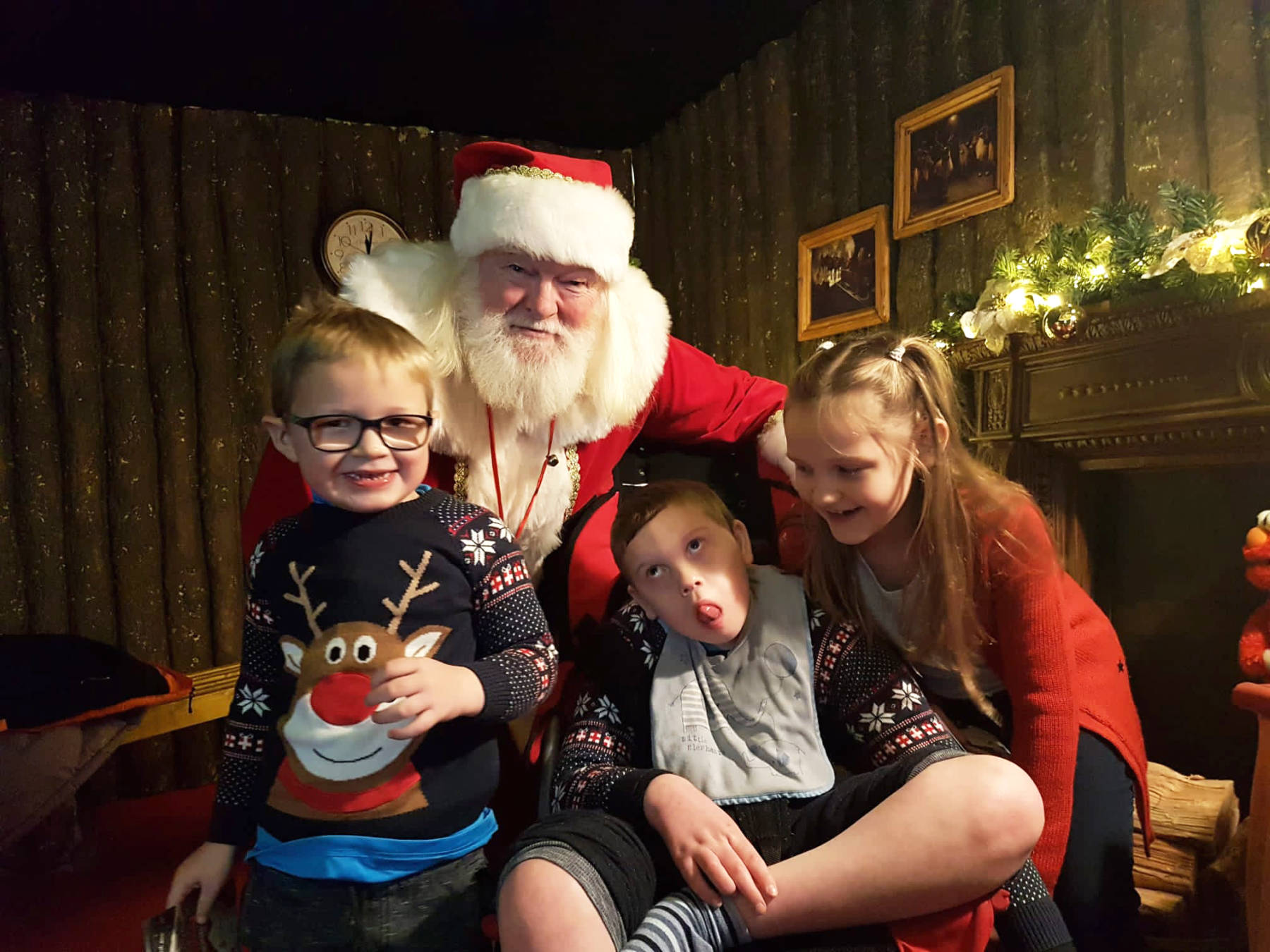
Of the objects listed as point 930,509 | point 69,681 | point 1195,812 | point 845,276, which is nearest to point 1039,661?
point 930,509

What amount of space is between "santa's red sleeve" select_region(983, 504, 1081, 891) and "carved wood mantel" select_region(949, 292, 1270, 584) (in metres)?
0.80

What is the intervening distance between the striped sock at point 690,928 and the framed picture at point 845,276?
220cm

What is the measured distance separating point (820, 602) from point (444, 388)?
821mm

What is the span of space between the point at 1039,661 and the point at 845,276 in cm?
195

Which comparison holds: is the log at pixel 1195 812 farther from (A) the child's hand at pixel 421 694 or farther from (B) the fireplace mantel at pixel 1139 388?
(A) the child's hand at pixel 421 694

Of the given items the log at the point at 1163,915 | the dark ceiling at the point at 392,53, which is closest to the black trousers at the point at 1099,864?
the log at the point at 1163,915

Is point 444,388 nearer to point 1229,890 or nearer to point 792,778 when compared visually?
point 792,778

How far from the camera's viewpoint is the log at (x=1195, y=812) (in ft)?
5.33

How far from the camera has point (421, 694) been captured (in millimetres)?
948

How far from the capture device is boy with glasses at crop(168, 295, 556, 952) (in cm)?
98

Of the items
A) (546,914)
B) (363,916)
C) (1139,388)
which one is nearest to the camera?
(546,914)

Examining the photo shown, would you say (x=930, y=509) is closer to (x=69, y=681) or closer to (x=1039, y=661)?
(x=1039, y=661)

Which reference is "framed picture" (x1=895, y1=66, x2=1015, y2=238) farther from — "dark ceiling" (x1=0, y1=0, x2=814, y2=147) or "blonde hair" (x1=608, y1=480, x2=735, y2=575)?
"blonde hair" (x1=608, y1=480, x2=735, y2=575)

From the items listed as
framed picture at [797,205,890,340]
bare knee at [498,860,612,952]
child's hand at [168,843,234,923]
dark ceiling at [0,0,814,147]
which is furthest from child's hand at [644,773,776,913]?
dark ceiling at [0,0,814,147]
